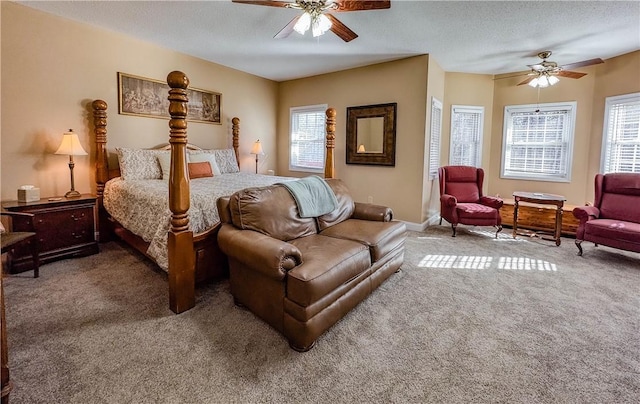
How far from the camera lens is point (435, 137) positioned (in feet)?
17.1

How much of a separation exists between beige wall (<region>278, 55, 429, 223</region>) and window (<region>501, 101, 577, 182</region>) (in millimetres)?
2087

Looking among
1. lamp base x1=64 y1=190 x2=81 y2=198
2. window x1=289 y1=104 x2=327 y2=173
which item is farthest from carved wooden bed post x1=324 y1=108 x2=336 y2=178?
lamp base x1=64 y1=190 x2=81 y2=198

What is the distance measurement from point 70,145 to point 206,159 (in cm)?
152

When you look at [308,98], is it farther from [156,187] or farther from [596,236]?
[596,236]

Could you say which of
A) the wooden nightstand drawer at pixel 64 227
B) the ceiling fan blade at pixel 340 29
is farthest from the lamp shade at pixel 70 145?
the ceiling fan blade at pixel 340 29

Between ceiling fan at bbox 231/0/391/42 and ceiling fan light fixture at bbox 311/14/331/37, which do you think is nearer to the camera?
ceiling fan at bbox 231/0/391/42

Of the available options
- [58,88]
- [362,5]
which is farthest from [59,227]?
[362,5]

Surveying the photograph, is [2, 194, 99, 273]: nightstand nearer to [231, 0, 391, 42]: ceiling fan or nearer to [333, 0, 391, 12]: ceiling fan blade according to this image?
[231, 0, 391, 42]: ceiling fan

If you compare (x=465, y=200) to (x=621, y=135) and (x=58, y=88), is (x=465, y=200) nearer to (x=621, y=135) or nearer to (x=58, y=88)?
(x=621, y=135)

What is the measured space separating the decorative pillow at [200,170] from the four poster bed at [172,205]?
17 centimetres

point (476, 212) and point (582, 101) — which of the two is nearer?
point (476, 212)

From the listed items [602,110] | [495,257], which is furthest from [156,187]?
[602,110]

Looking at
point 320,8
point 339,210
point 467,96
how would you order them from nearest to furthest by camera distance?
point 320,8 < point 339,210 < point 467,96

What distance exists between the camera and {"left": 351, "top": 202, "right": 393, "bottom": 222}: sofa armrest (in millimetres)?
3246
